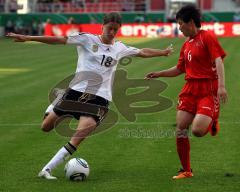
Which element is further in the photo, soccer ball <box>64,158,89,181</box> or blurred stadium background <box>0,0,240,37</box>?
blurred stadium background <box>0,0,240,37</box>

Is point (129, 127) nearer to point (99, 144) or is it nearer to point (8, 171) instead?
point (99, 144)

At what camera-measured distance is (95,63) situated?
982cm

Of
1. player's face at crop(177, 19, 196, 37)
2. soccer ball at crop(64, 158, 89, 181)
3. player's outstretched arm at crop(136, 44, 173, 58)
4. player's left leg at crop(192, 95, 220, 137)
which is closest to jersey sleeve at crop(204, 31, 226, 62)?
player's face at crop(177, 19, 196, 37)

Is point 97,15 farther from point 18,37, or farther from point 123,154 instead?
point 18,37

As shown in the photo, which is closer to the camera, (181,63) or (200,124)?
(200,124)

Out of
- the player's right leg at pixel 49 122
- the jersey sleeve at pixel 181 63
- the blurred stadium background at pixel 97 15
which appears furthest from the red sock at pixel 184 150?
the blurred stadium background at pixel 97 15

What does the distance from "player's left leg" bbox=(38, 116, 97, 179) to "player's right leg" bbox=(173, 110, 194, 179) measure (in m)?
1.16

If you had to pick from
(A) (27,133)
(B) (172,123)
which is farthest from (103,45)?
(B) (172,123)

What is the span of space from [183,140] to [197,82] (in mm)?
810

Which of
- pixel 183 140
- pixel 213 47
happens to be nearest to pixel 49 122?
pixel 183 140

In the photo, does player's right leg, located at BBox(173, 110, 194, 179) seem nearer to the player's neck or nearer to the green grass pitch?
the green grass pitch

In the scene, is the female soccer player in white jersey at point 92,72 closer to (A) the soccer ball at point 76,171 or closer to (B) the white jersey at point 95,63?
(B) the white jersey at point 95,63

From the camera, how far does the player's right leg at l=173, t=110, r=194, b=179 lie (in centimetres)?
952

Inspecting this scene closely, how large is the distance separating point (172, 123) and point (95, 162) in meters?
4.43
